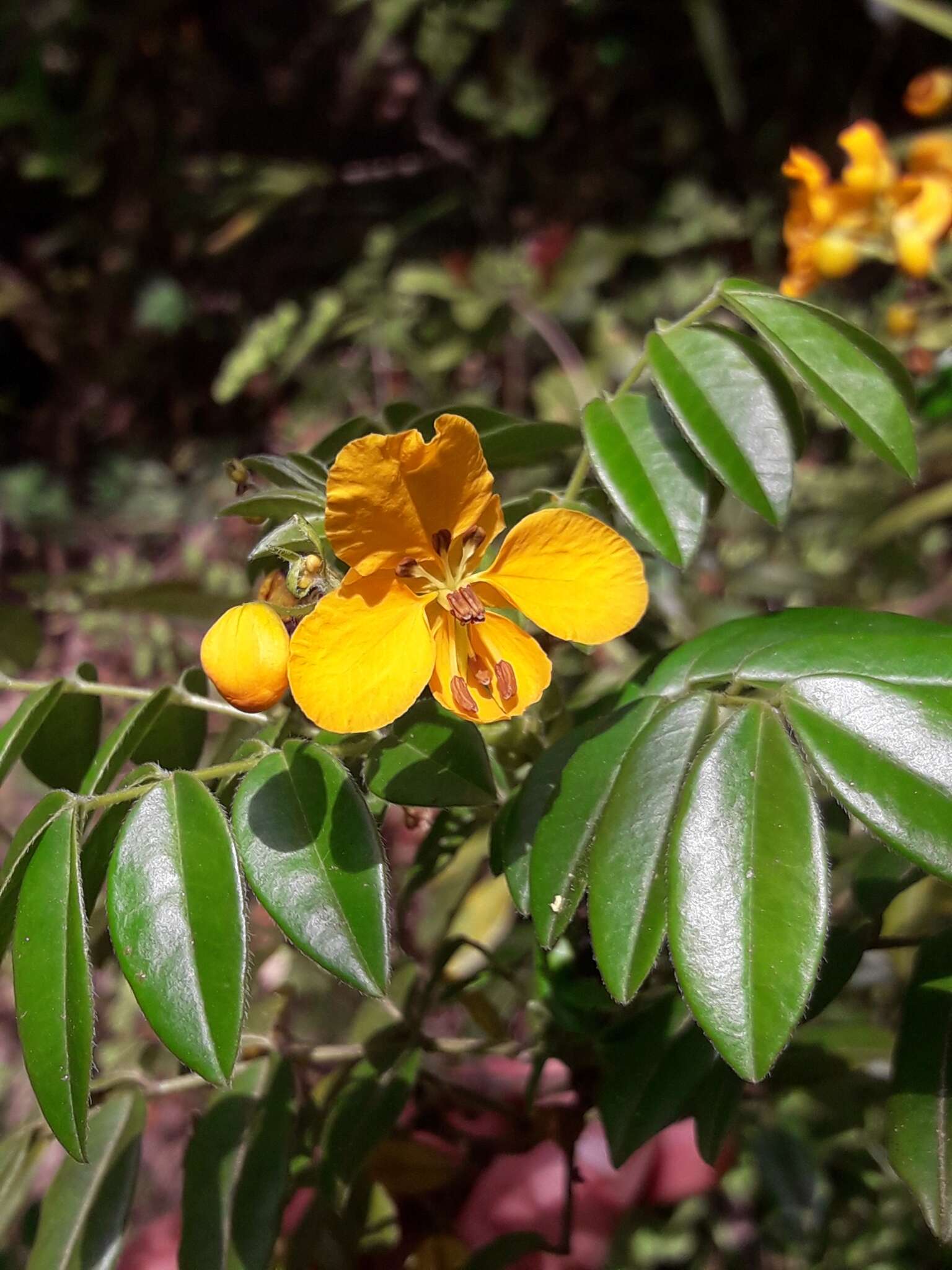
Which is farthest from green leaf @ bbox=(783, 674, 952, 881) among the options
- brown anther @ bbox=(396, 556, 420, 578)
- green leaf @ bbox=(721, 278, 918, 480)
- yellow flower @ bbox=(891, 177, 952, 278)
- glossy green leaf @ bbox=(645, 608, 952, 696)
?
yellow flower @ bbox=(891, 177, 952, 278)

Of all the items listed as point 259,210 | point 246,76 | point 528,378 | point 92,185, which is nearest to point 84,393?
point 92,185

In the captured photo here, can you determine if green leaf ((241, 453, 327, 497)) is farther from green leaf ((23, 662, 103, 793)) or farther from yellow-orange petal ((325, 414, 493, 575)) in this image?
green leaf ((23, 662, 103, 793))

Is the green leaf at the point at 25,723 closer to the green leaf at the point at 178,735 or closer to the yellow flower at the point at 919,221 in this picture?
the green leaf at the point at 178,735

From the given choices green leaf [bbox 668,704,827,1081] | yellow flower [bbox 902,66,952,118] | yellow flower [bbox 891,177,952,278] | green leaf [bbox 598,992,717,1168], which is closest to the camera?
green leaf [bbox 668,704,827,1081]

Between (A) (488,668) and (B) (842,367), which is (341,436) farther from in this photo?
(B) (842,367)

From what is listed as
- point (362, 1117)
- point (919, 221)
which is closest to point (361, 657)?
point (362, 1117)

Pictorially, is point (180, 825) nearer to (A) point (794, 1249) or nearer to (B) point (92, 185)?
(A) point (794, 1249)
